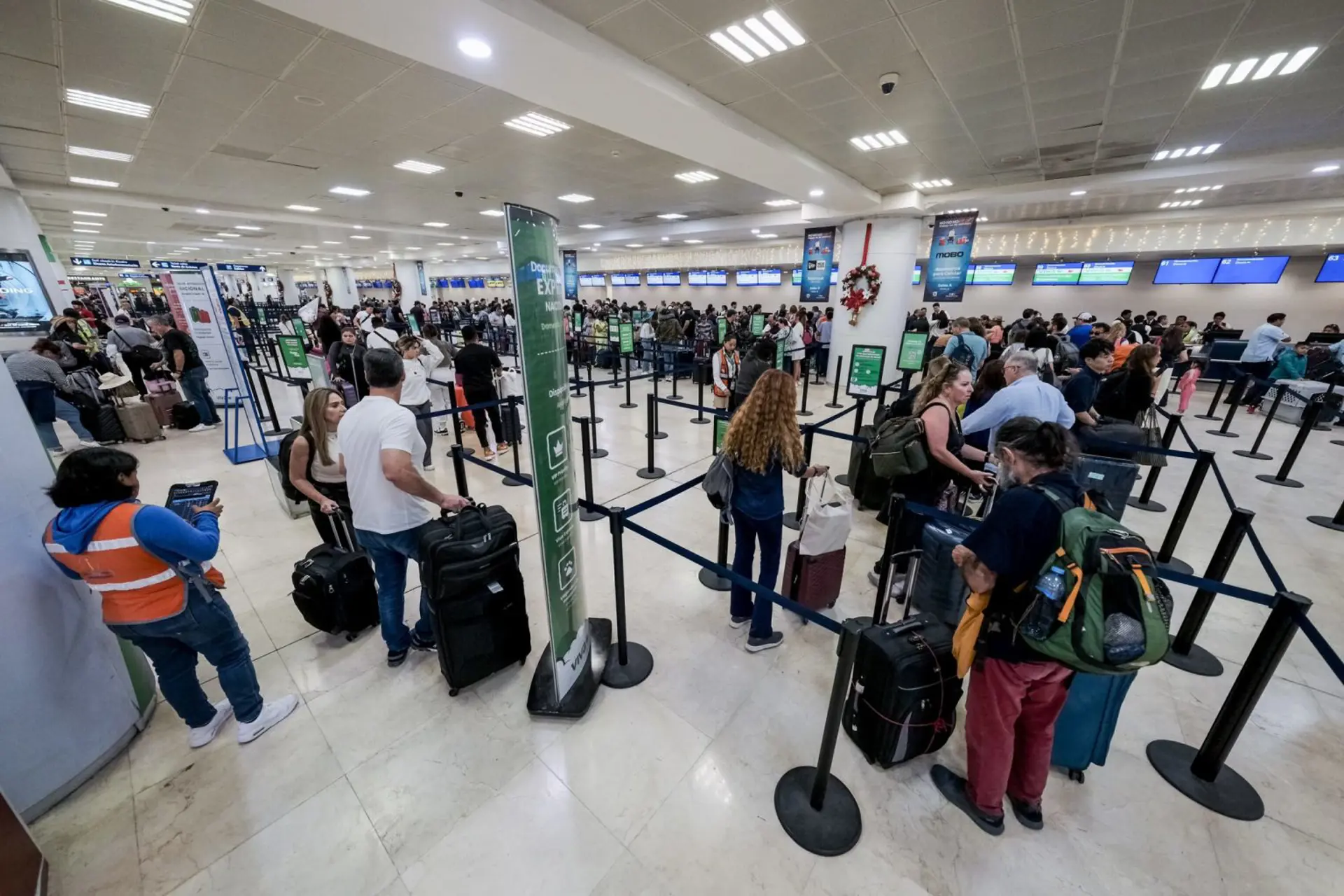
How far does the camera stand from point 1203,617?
2645 millimetres

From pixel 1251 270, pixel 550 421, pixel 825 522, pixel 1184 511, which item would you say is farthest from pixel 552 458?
pixel 1251 270

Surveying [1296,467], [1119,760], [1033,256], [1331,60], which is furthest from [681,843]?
[1033,256]

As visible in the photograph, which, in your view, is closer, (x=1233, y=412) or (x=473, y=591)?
(x=473, y=591)

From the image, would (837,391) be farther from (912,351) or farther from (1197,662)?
(1197,662)

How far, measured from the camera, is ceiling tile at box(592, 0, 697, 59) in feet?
11.2

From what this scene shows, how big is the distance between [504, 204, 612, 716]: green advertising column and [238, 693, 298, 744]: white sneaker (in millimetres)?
1246

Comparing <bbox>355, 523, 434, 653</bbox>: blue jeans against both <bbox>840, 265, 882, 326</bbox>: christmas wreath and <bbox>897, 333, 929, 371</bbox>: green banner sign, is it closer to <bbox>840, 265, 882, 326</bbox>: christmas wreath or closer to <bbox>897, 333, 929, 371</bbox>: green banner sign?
<bbox>897, 333, 929, 371</bbox>: green banner sign

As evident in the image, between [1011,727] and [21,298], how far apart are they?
15441 millimetres

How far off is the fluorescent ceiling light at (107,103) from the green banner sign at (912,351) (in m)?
10.00

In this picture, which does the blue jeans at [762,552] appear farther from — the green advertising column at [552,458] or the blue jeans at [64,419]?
the blue jeans at [64,419]

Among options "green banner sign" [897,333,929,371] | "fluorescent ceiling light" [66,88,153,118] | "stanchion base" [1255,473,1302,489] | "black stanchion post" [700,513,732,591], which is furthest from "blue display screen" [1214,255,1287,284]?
"fluorescent ceiling light" [66,88,153,118]

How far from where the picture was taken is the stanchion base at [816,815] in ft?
6.08

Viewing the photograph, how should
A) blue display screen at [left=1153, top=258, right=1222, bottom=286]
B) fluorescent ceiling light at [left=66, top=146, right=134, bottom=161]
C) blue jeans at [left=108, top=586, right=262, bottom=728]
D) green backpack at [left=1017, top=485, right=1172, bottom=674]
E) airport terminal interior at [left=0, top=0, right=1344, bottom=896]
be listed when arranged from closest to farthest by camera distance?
green backpack at [left=1017, top=485, right=1172, bottom=674] < airport terminal interior at [left=0, top=0, right=1344, bottom=896] < blue jeans at [left=108, top=586, right=262, bottom=728] < fluorescent ceiling light at [left=66, top=146, right=134, bottom=161] < blue display screen at [left=1153, top=258, right=1222, bottom=286]

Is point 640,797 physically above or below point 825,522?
below
